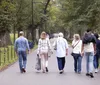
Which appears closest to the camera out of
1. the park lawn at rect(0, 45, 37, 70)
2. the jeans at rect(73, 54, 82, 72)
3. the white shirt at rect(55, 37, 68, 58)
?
the jeans at rect(73, 54, 82, 72)

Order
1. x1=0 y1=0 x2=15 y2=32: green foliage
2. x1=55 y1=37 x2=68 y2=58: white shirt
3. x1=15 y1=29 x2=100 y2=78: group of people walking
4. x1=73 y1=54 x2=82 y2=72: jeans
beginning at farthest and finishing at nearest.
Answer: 1. x1=0 y1=0 x2=15 y2=32: green foliage
2. x1=55 y1=37 x2=68 y2=58: white shirt
3. x1=15 y1=29 x2=100 y2=78: group of people walking
4. x1=73 y1=54 x2=82 y2=72: jeans

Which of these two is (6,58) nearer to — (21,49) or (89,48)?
(21,49)

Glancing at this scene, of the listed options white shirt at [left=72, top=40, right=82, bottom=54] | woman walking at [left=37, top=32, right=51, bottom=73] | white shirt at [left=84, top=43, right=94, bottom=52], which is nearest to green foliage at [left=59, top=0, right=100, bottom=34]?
woman walking at [left=37, top=32, right=51, bottom=73]

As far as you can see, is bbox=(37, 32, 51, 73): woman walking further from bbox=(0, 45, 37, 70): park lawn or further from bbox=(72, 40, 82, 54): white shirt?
bbox=(0, 45, 37, 70): park lawn

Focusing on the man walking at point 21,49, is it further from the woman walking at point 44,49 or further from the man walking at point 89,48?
the man walking at point 89,48

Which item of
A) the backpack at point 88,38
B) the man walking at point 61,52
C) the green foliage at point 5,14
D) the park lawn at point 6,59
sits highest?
the green foliage at point 5,14

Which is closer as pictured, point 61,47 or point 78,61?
point 78,61

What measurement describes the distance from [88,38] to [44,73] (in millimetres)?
2790

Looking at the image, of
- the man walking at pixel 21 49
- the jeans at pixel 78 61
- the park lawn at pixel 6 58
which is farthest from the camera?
the park lawn at pixel 6 58

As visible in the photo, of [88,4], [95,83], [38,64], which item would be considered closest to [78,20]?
[88,4]

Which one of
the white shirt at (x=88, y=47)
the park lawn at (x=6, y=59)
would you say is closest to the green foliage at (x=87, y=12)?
the park lawn at (x=6, y=59)

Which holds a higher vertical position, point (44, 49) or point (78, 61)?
point (44, 49)

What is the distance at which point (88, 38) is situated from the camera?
1479cm

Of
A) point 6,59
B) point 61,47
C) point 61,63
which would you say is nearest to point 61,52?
point 61,47
